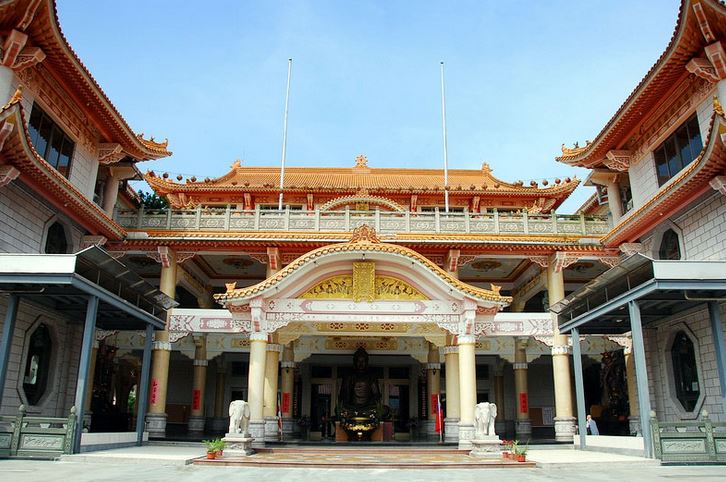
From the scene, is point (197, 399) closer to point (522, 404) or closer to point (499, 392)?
point (522, 404)

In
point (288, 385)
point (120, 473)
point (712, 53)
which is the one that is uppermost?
point (712, 53)

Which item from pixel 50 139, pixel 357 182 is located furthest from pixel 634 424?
pixel 50 139

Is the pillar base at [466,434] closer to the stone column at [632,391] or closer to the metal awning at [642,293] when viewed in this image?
the metal awning at [642,293]

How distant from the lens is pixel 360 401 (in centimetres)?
2173

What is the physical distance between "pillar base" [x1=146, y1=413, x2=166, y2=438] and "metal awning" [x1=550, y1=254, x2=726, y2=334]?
15.4 meters

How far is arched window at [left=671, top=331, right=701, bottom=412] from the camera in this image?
19.4 meters

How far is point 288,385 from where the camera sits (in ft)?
80.9

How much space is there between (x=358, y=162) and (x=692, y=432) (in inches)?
1086

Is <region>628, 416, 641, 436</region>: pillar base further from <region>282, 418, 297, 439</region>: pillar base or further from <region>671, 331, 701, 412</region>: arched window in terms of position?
<region>282, 418, 297, 439</region>: pillar base

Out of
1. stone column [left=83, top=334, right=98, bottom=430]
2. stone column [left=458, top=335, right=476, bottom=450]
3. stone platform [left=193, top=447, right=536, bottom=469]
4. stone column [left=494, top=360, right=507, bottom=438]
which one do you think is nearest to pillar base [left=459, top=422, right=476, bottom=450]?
stone column [left=458, top=335, right=476, bottom=450]

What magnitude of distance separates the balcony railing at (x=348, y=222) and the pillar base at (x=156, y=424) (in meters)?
7.41

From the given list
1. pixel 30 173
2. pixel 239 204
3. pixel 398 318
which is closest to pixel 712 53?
pixel 398 318

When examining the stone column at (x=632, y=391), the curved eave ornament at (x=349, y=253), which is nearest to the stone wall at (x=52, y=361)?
the curved eave ornament at (x=349, y=253)

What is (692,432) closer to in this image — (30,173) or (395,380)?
(395,380)
